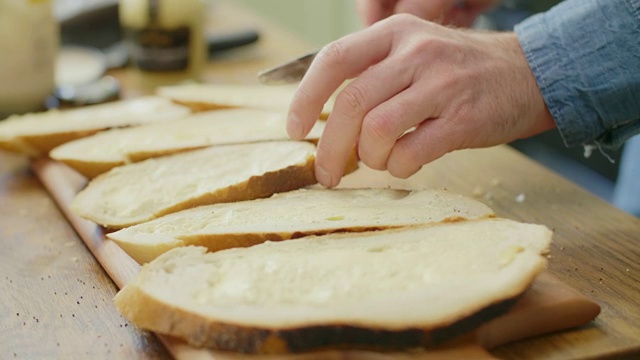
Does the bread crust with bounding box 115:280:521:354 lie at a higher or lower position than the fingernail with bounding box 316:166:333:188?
lower

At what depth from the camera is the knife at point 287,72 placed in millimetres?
1879

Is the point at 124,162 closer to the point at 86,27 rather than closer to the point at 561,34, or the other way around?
the point at 561,34

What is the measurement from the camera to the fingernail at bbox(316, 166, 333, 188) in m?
1.70

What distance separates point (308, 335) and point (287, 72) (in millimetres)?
841

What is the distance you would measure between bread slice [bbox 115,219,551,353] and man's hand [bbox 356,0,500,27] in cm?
78

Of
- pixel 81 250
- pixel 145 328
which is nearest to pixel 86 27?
pixel 81 250

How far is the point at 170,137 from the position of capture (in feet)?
6.74

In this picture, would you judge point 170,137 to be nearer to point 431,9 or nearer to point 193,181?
point 193,181

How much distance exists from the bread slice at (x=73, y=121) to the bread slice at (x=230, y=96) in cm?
3

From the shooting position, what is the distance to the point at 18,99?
244cm

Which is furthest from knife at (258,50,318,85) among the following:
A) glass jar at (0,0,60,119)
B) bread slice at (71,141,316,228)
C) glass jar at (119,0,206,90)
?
glass jar at (0,0,60,119)

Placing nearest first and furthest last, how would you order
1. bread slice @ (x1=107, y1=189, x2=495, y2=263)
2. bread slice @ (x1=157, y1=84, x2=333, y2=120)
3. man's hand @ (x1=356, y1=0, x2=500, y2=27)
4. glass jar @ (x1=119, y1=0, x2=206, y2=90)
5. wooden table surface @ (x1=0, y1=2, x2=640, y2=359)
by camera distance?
Result: wooden table surface @ (x1=0, y1=2, x2=640, y2=359) → bread slice @ (x1=107, y1=189, x2=495, y2=263) → man's hand @ (x1=356, y1=0, x2=500, y2=27) → bread slice @ (x1=157, y1=84, x2=333, y2=120) → glass jar @ (x1=119, y1=0, x2=206, y2=90)

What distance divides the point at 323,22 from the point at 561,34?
372 centimetres

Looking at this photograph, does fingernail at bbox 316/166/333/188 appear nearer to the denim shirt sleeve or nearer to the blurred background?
the denim shirt sleeve
